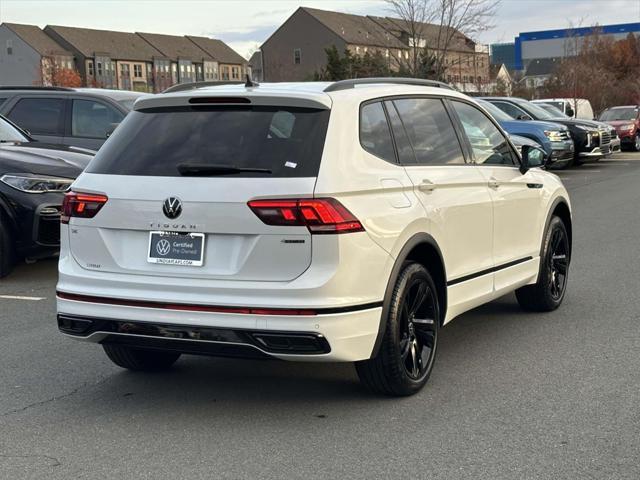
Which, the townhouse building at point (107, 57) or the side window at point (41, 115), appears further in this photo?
the townhouse building at point (107, 57)

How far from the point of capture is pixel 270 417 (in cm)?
472

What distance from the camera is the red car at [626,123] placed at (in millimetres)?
31250

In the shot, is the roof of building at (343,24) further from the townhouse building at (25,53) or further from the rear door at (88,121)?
the rear door at (88,121)

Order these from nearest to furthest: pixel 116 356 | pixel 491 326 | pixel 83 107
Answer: pixel 116 356 < pixel 491 326 < pixel 83 107

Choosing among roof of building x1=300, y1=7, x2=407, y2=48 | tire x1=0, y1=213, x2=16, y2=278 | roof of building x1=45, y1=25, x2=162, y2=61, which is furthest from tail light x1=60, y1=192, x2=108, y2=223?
roof of building x1=45, y1=25, x2=162, y2=61

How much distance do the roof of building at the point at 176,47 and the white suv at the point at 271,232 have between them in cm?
12577

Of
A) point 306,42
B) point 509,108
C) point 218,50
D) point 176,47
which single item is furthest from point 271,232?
point 218,50

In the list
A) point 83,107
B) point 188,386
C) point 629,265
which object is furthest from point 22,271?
point 629,265

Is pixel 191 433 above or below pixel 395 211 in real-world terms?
below

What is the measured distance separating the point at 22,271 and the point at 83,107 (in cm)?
341

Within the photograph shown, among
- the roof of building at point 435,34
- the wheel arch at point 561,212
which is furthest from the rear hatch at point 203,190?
the roof of building at point 435,34

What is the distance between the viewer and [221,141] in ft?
15.2

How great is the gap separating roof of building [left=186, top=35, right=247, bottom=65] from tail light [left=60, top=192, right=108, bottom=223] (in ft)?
434

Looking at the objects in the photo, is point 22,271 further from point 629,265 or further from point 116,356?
point 629,265
